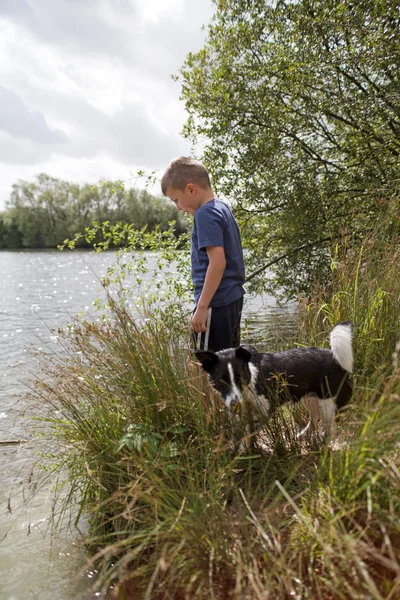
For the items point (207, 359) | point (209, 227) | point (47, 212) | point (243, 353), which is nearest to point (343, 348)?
point (243, 353)

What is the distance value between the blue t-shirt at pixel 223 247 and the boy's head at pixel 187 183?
0.15 meters

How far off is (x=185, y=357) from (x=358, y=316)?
1.81m

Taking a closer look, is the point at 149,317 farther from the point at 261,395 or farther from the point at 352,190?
the point at 352,190

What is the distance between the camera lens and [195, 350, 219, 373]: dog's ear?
294 centimetres

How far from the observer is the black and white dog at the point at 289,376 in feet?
9.72

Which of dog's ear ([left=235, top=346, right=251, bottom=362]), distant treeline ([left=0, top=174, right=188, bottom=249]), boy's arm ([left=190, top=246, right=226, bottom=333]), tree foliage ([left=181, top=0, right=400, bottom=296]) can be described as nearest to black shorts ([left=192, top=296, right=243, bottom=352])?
boy's arm ([left=190, top=246, right=226, bottom=333])

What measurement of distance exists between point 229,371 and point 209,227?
4.06 feet

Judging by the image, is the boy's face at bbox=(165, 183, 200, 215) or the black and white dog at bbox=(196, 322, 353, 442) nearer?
the black and white dog at bbox=(196, 322, 353, 442)

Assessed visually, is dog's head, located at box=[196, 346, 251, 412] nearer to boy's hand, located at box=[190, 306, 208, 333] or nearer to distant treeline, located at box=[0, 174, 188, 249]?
boy's hand, located at box=[190, 306, 208, 333]

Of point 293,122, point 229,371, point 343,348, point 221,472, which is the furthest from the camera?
point 293,122

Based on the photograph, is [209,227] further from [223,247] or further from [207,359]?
[207,359]

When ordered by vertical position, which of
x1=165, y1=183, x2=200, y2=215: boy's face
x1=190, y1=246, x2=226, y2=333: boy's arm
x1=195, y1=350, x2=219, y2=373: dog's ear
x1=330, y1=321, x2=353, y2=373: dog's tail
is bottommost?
x1=195, y1=350, x2=219, y2=373: dog's ear

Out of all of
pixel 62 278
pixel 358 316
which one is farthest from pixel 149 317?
pixel 62 278

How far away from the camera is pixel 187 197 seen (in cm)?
377
